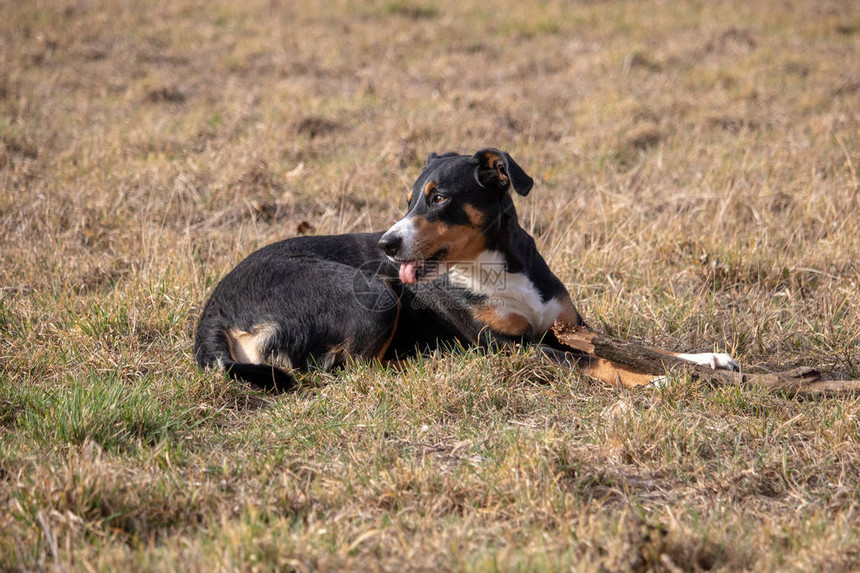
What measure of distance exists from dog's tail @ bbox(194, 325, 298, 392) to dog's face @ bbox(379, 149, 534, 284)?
2.58ft

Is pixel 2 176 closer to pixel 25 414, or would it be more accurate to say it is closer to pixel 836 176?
pixel 25 414

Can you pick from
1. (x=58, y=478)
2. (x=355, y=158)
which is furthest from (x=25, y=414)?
(x=355, y=158)

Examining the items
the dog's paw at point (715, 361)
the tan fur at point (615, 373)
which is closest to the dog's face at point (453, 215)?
the tan fur at point (615, 373)

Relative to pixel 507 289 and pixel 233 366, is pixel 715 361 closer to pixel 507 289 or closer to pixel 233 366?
pixel 507 289

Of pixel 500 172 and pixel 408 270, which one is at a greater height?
pixel 500 172

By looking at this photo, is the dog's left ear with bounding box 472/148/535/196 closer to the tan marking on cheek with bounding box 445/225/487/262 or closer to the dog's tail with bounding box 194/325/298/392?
the tan marking on cheek with bounding box 445/225/487/262

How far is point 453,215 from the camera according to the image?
12.9 ft

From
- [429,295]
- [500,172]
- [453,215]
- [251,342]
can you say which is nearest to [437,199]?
[453,215]

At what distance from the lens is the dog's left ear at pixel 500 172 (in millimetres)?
3840

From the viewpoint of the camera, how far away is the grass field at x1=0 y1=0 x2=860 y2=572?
2549 millimetres

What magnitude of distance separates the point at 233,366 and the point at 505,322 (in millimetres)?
1365

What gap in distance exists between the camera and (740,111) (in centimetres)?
827

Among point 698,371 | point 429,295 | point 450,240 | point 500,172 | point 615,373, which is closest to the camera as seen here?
point 698,371

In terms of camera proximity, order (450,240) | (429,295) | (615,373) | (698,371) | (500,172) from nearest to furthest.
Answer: (698,371), (615,373), (450,240), (500,172), (429,295)
